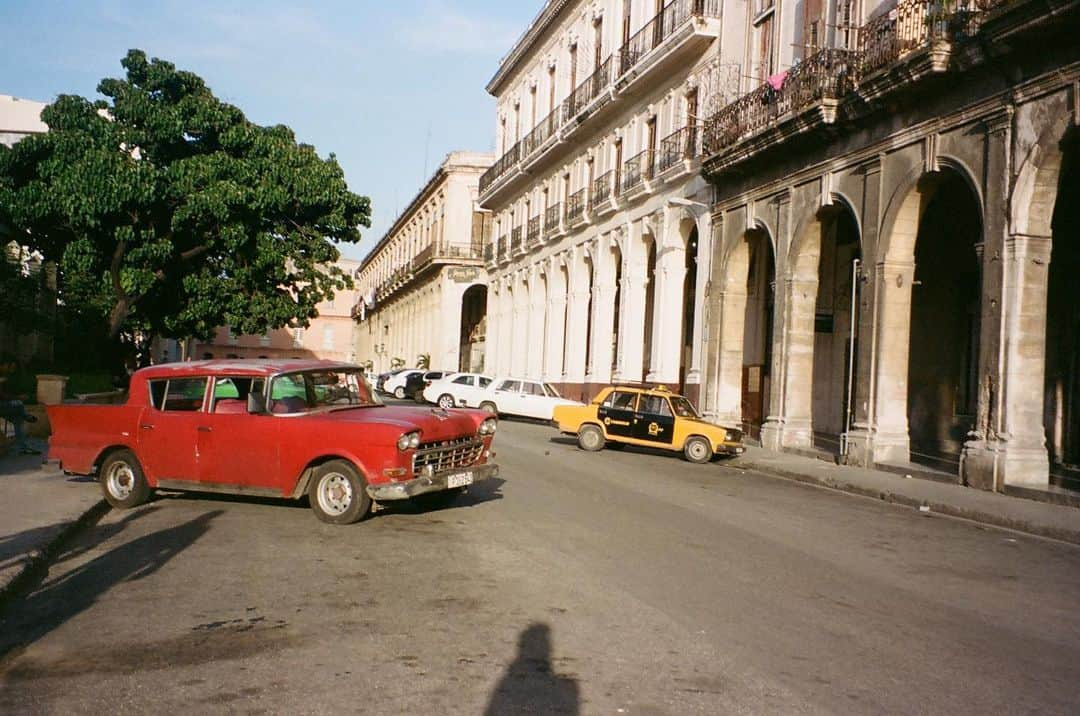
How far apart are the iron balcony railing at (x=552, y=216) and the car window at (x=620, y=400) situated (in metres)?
20.5

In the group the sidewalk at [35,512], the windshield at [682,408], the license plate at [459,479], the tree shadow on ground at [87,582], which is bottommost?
the tree shadow on ground at [87,582]

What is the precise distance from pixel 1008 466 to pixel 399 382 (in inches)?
1359

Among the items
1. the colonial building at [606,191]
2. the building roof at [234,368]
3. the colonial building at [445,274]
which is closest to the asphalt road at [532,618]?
the building roof at [234,368]

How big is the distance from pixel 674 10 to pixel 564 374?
15.6 meters

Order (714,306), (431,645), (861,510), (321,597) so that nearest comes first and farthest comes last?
1. (431,645)
2. (321,597)
3. (861,510)
4. (714,306)

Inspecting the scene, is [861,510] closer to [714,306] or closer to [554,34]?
[714,306]

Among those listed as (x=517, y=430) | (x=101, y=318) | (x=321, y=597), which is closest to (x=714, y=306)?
(x=517, y=430)

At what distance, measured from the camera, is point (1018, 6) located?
1512 cm

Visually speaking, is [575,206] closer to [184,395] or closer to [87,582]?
[184,395]

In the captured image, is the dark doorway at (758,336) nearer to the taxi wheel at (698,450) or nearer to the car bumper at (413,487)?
the taxi wheel at (698,450)

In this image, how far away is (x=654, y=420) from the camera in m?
22.0

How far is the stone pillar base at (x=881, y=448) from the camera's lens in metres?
19.7

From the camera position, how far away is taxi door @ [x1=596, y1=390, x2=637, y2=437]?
22.3 meters

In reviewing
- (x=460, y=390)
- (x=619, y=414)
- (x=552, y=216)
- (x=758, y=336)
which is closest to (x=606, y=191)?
(x=552, y=216)
